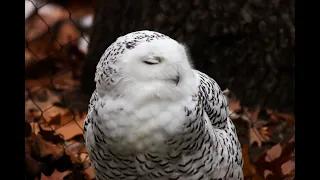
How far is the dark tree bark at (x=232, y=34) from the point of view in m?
2.50

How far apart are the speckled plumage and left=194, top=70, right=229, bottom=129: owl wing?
70 mm

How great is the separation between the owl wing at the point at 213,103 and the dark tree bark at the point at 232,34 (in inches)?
33.7

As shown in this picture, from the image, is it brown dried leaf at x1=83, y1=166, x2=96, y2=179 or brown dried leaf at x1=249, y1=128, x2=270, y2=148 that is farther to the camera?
brown dried leaf at x1=249, y1=128, x2=270, y2=148

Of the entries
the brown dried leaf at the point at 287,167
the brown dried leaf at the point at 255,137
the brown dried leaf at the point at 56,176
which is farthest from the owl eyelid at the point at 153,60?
the brown dried leaf at the point at 255,137

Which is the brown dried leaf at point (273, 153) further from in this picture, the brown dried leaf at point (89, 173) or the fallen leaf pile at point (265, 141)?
the brown dried leaf at point (89, 173)

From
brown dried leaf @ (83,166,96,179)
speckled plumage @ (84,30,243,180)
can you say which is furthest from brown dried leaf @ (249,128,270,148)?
speckled plumage @ (84,30,243,180)

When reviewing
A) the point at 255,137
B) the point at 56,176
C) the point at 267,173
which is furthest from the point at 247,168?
the point at 56,176

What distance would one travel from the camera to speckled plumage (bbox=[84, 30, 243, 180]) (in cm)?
136

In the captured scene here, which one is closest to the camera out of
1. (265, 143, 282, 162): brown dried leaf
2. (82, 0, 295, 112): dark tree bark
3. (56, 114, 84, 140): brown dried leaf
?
(265, 143, 282, 162): brown dried leaf

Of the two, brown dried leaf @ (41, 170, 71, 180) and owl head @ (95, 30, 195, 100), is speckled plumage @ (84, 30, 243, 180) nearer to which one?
owl head @ (95, 30, 195, 100)

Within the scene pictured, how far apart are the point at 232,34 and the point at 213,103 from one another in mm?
1002

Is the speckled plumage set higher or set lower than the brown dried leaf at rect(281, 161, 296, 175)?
higher

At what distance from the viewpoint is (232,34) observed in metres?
2.56

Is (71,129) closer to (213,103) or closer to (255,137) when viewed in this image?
(255,137)
